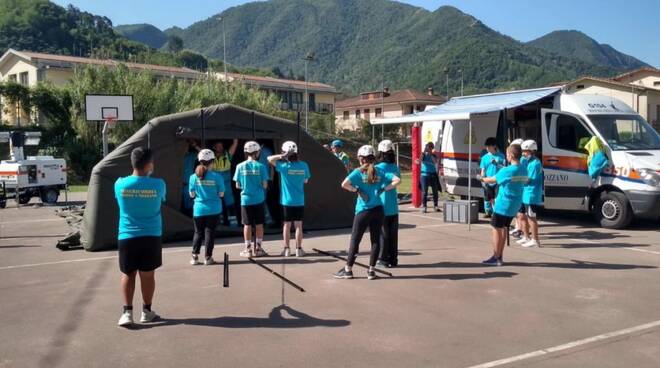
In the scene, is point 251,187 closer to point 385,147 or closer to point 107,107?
point 385,147

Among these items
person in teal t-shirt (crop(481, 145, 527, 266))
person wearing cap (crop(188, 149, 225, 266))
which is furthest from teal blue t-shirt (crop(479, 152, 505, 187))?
person wearing cap (crop(188, 149, 225, 266))

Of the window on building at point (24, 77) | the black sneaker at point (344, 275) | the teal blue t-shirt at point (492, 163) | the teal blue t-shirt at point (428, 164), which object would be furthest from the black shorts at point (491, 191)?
the window on building at point (24, 77)

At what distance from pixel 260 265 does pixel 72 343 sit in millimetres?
3631

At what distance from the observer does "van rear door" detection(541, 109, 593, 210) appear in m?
12.2

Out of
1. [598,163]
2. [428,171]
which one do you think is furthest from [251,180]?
[598,163]

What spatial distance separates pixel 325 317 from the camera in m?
6.12

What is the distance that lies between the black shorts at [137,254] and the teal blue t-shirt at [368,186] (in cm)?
275

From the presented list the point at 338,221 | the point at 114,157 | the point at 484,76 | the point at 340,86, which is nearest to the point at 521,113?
the point at 338,221

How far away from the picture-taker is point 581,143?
1227 cm

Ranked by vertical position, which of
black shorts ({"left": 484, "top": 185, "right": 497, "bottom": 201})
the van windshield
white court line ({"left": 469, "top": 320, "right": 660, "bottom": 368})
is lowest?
white court line ({"left": 469, "top": 320, "right": 660, "bottom": 368})

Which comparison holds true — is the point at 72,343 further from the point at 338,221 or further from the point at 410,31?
the point at 410,31

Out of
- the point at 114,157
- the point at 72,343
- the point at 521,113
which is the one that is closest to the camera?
the point at 72,343

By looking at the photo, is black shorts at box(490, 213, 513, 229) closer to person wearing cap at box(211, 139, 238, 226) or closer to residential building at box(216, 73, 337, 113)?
person wearing cap at box(211, 139, 238, 226)

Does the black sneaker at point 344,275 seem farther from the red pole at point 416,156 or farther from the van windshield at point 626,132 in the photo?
the red pole at point 416,156
